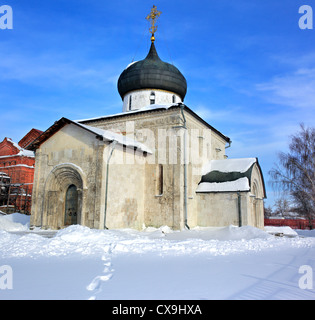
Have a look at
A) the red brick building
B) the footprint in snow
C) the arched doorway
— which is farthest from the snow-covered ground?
the red brick building

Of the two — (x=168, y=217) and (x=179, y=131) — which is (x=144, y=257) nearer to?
(x=168, y=217)

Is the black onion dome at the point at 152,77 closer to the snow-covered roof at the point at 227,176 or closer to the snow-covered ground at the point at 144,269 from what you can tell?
the snow-covered roof at the point at 227,176

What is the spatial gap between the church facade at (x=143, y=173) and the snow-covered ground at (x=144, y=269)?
13.6ft

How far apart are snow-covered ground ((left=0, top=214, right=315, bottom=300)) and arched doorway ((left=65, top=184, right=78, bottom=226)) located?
179 inches

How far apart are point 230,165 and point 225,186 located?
1.68 meters

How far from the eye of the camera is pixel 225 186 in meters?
15.0

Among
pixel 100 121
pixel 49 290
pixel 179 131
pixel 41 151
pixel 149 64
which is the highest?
pixel 149 64

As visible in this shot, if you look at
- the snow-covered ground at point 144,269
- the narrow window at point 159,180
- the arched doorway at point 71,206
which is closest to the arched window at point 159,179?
the narrow window at point 159,180

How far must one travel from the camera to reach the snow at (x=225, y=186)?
14.5 meters

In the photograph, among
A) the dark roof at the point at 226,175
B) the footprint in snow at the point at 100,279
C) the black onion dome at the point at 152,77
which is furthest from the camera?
the black onion dome at the point at 152,77

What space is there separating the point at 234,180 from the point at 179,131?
377 centimetres

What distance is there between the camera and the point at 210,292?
372 cm

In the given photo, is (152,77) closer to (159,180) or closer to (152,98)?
(152,98)
